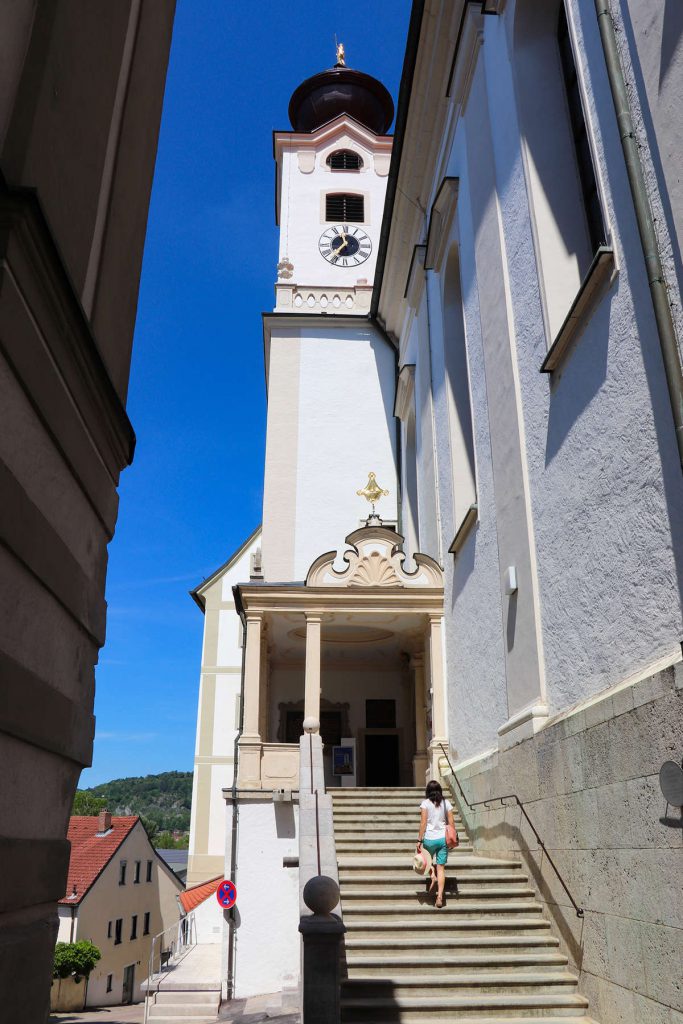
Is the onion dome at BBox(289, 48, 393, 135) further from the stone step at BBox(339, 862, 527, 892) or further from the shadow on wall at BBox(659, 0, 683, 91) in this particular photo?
the stone step at BBox(339, 862, 527, 892)

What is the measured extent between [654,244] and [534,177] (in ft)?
14.0

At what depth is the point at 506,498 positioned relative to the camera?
10695 mm

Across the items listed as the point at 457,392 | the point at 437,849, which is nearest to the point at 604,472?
the point at 437,849

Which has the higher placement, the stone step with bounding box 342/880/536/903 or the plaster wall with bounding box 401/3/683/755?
the plaster wall with bounding box 401/3/683/755

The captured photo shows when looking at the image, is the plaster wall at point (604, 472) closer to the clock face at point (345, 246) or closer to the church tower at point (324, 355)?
the church tower at point (324, 355)

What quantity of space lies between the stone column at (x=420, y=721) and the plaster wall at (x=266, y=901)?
160 inches

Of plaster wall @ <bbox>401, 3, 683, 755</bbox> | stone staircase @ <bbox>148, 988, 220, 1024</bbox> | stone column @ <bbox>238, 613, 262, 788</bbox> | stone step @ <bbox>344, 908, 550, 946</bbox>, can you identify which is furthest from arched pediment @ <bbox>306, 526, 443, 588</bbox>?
stone step @ <bbox>344, 908, 550, 946</bbox>

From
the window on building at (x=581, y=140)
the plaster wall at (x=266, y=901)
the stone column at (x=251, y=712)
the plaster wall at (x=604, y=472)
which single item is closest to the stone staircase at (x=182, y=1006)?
the plaster wall at (x=266, y=901)

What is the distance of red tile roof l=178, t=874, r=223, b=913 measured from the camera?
90.3 feet

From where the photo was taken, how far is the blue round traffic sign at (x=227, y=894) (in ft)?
41.0

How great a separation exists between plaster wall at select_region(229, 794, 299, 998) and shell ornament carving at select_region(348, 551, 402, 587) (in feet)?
14.8

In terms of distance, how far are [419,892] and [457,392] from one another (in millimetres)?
9382

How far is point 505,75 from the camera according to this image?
38.2 feet

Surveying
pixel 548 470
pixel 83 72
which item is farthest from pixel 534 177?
pixel 83 72
